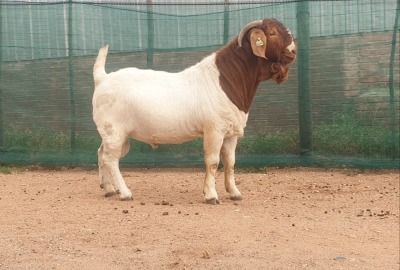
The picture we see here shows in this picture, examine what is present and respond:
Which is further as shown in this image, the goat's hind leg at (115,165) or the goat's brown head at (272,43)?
the goat's hind leg at (115,165)

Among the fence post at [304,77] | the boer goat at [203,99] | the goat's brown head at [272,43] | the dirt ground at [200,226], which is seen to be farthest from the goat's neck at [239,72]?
the fence post at [304,77]

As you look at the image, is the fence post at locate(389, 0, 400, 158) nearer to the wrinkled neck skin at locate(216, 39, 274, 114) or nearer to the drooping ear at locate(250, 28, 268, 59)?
the wrinkled neck skin at locate(216, 39, 274, 114)

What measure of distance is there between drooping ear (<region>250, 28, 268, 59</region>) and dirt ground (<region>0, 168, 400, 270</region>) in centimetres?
168

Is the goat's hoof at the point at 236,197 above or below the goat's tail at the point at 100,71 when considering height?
below

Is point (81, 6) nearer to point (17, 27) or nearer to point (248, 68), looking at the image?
point (17, 27)

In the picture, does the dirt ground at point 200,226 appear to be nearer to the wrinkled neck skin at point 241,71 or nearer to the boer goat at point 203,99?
the boer goat at point 203,99

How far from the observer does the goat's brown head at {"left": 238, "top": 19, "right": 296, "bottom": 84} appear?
7.35 m

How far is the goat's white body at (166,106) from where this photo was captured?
736 centimetres

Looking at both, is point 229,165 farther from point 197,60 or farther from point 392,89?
point 392,89

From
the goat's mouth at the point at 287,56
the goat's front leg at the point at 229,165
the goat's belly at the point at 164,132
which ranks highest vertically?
the goat's mouth at the point at 287,56

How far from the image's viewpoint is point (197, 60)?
1039 centimetres

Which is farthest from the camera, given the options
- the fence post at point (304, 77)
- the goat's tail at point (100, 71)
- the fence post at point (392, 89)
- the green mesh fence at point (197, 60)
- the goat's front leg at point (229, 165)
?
the fence post at point (304, 77)

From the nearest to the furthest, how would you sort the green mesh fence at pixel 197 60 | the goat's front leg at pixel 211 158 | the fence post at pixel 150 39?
the goat's front leg at pixel 211 158 → the green mesh fence at pixel 197 60 → the fence post at pixel 150 39

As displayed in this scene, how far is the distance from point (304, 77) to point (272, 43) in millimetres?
2904
